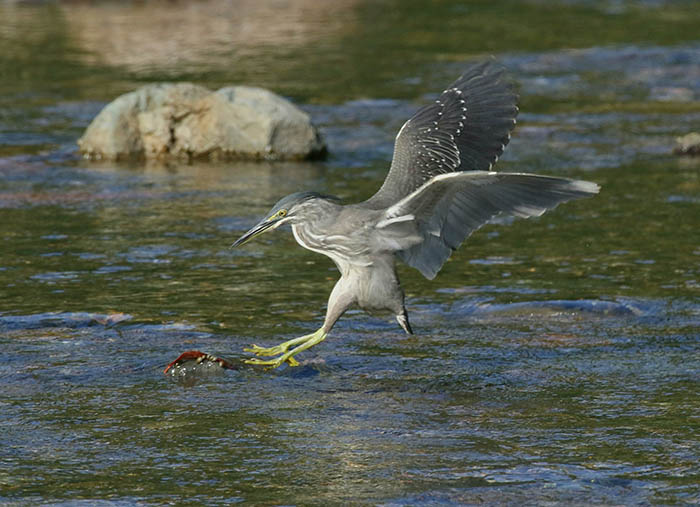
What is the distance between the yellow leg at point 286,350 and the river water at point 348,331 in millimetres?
74

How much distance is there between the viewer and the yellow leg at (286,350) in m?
6.55

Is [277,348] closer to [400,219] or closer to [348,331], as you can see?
[348,331]

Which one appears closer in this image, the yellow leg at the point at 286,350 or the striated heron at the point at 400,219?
the striated heron at the point at 400,219

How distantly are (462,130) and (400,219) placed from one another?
124cm

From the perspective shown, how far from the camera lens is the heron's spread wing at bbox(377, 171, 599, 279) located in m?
5.93

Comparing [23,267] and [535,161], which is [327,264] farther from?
[535,161]

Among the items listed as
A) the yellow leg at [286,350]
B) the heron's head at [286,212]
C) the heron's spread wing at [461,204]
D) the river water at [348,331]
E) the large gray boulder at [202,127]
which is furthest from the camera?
the large gray boulder at [202,127]

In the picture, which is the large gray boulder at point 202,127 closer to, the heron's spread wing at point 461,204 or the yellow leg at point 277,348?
the yellow leg at point 277,348

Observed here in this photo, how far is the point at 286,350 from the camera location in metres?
6.85

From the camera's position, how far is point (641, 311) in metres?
7.69

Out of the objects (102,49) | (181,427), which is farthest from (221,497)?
(102,49)

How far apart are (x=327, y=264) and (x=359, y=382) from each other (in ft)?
8.89

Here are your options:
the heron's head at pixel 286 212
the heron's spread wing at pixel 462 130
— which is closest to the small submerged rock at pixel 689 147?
the heron's spread wing at pixel 462 130

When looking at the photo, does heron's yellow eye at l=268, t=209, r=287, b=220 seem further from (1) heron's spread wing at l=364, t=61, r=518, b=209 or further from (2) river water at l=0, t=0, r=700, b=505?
(2) river water at l=0, t=0, r=700, b=505
